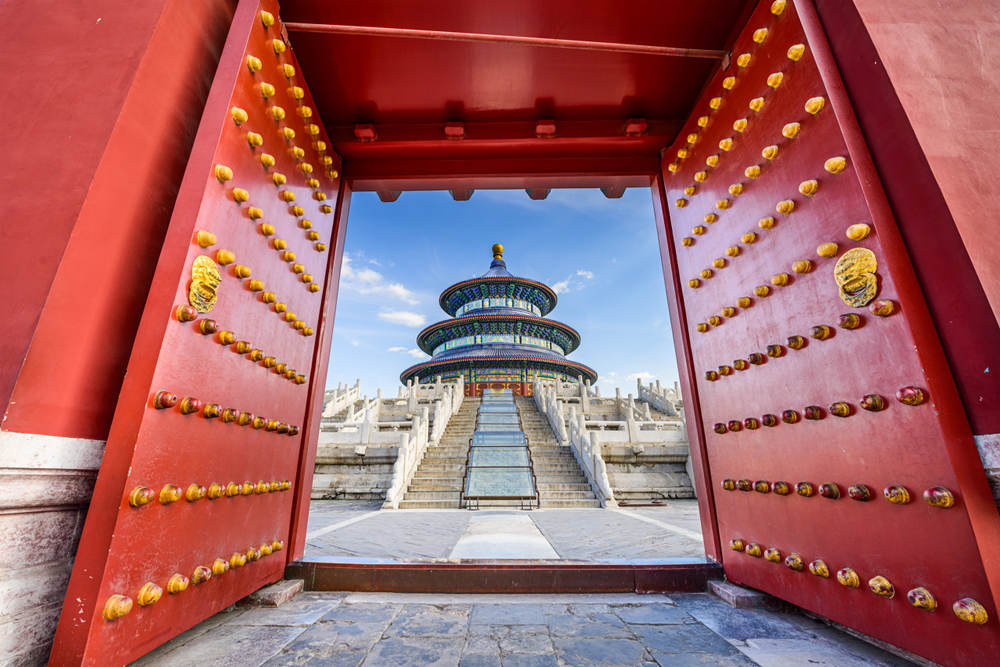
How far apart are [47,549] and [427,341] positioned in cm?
2927

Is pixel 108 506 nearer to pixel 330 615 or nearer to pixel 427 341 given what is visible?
pixel 330 615

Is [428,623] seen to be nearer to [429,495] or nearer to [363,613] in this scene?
[363,613]

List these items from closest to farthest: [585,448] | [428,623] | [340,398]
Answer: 1. [428,623]
2. [585,448]
3. [340,398]

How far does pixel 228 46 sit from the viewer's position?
1.85m

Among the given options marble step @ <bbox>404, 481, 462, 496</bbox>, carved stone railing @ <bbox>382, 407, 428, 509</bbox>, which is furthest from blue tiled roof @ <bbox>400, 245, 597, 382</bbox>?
marble step @ <bbox>404, 481, 462, 496</bbox>

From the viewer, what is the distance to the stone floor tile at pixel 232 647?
4.65 ft

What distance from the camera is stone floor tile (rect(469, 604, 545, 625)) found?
182cm

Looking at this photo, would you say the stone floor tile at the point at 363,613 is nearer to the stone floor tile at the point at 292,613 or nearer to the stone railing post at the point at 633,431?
the stone floor tile at the point at 292,613

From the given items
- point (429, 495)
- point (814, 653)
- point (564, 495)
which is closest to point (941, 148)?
point (814, 653)

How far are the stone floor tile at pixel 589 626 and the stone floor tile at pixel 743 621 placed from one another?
41cm

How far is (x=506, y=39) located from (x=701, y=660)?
3205 millimetres

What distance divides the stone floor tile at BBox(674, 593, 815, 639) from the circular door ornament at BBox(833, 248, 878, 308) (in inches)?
55.6

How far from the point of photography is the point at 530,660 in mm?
1447

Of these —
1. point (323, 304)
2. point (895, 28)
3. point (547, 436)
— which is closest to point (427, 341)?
point (547, 436)
